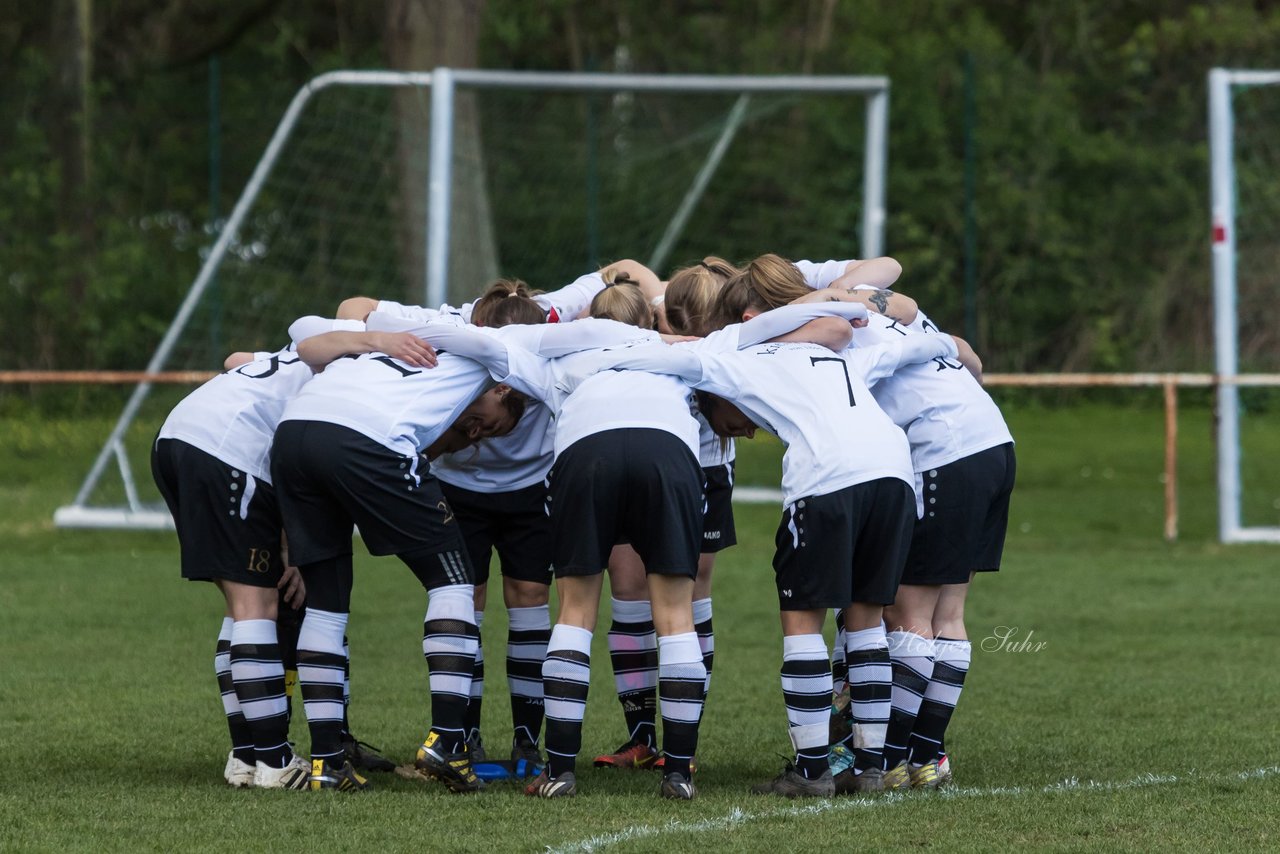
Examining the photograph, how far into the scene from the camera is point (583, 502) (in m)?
4.67

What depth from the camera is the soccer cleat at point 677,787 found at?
15.2ft

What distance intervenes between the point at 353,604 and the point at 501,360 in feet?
13.3

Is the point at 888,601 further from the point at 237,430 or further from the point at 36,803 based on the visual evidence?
the point at 36,803

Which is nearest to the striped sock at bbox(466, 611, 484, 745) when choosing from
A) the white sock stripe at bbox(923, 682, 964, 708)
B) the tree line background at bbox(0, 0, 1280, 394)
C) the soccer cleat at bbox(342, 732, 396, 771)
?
the soccer cleat at bbox(342, 732, 396, 771)

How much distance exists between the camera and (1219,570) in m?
9.65

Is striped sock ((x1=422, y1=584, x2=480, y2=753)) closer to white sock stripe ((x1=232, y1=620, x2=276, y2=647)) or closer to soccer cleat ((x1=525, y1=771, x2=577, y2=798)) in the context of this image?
soccer cleat ((x1=525, y1=771, x2=577, y2=798))

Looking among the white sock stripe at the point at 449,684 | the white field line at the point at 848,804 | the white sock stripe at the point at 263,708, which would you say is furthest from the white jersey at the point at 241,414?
the white field line at the point at 848,804

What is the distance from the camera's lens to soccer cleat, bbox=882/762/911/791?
4.84 metres

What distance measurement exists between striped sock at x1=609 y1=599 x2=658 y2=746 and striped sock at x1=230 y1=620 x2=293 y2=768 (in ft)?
3.55

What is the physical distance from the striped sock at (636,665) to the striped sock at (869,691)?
83 cm

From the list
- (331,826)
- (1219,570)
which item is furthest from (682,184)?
(331,826)

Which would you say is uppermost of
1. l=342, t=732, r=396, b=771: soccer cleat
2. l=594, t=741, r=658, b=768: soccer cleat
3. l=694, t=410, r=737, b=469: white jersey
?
l=694, t=410, r=737, b=469: white jersey

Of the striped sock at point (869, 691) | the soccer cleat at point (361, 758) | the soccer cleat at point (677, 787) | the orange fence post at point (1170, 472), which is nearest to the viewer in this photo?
the soccer cleat at point (677, 787)
